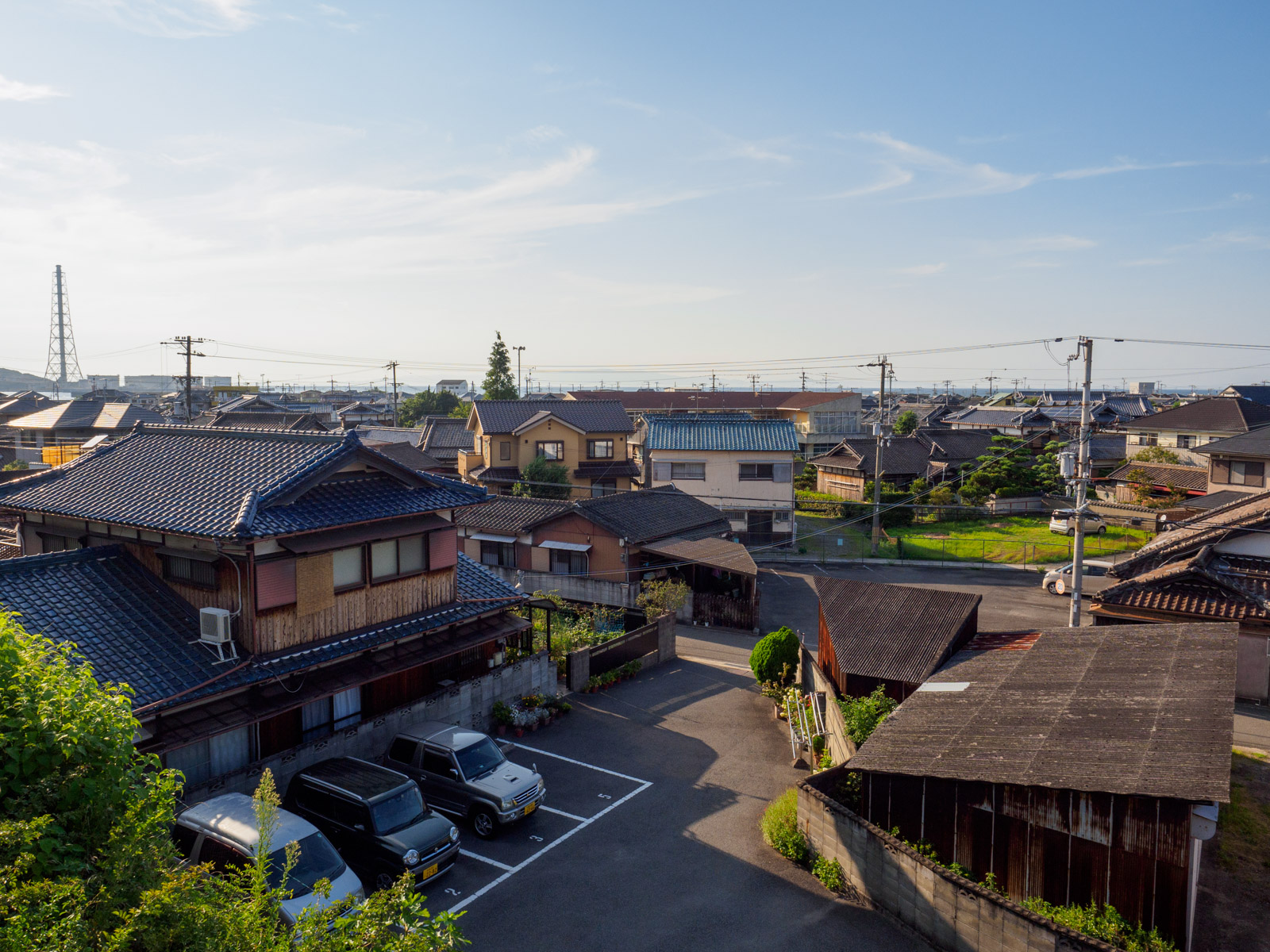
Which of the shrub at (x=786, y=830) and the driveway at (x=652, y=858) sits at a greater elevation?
the shrub at (x=786, y=830)

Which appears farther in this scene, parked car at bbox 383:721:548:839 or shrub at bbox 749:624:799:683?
shrub at bbox 749:624:799:683

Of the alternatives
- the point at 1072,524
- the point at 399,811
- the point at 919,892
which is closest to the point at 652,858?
the point at 399,811

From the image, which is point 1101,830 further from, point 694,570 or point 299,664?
point 694,570

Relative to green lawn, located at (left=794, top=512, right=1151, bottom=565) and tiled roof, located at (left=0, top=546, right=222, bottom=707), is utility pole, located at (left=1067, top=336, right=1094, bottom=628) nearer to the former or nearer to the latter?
green lawn, located at (left=794, top=512, right=1151, bottom=565)

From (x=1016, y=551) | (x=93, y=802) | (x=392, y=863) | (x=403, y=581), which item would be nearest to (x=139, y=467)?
(x=403, y=581)

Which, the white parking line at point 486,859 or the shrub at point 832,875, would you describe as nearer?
the shrub at point 832,875

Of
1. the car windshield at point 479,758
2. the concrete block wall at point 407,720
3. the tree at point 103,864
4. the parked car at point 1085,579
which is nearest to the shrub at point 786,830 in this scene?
the car windshield at point 479,758

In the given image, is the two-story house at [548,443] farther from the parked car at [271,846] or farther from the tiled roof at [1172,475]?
the parked car at [271,846]

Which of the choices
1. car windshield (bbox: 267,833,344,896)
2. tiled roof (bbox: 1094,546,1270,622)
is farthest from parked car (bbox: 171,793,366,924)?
tiled roof (bbox: 1094,546,1270,622)
